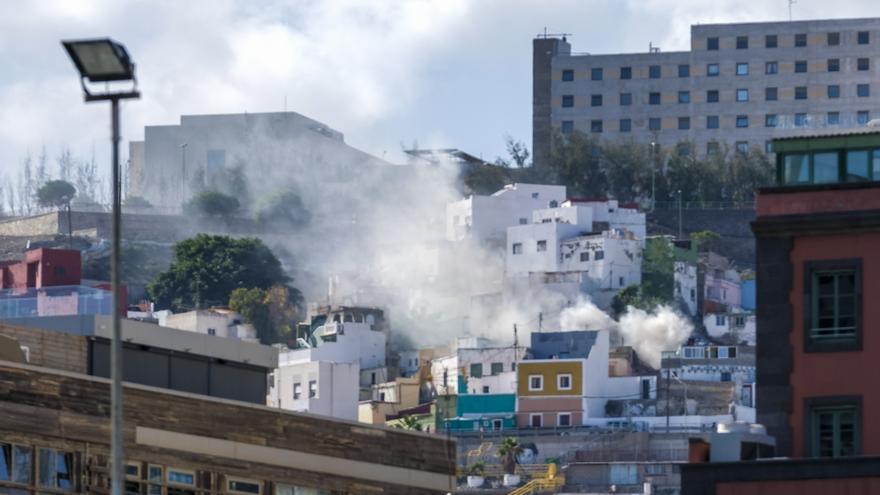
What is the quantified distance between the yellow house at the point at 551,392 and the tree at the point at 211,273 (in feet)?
122

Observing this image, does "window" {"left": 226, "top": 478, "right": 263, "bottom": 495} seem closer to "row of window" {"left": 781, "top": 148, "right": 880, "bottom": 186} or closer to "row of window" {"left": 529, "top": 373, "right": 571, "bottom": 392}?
"row of window" {"left": 781, "top": 148, "right": 880, "bottom": 186}

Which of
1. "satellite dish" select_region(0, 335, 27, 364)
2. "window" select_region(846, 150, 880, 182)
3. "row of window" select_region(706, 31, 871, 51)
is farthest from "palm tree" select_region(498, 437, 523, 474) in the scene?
"window" select_region(846, 150, 880, 182)

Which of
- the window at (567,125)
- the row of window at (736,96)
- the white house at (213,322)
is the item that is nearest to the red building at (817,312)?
the white house at (213,322)

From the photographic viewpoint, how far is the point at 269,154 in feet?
627

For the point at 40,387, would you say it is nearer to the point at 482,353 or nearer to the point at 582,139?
the point at 482,353

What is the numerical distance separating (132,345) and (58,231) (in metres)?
141

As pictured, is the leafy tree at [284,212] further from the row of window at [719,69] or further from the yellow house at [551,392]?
the yellow house at [551,392]

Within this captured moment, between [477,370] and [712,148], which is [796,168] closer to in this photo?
[477,370]

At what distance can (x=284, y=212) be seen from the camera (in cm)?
18712

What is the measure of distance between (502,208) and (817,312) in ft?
433

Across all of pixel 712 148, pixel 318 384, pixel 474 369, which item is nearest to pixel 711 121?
pixel 712 148

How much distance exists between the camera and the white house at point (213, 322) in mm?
148625

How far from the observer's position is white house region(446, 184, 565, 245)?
164 metres

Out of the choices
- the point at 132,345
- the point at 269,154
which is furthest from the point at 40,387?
the point at 269,154
